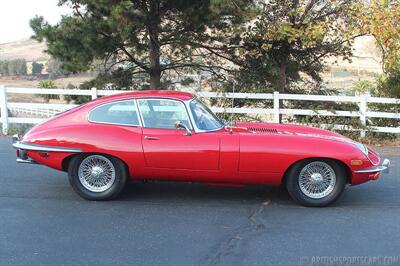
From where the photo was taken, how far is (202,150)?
20.1 feet

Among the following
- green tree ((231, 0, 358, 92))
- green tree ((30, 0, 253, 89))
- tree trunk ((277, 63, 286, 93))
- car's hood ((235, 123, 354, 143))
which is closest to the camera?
car's hood ((235, 123, 354, 143))

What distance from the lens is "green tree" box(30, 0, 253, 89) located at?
12.9m

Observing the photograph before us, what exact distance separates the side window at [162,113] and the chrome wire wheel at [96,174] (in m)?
0.70

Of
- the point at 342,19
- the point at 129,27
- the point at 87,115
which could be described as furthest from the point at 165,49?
the point at 87,115

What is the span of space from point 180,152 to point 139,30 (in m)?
8.30

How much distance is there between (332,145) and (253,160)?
3.07 ft

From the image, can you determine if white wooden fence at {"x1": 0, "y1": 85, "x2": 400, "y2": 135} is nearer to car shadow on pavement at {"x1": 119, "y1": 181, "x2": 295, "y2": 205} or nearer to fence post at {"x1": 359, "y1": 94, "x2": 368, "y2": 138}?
fence post at {"x1": 359, "y1": 94, "x2": 368, "y2": 138}

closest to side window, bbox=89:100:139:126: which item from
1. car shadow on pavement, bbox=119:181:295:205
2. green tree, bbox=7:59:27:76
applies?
car shadow on pavement, bbox=119:181:295:205

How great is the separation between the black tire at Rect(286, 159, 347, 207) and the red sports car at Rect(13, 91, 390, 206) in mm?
12

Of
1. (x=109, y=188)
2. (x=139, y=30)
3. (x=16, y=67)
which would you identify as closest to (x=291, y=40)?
(x=139, y=30)

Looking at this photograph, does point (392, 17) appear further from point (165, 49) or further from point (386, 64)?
point (165, 49)

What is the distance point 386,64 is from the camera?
1318 centimetres

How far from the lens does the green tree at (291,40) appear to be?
1433 centimetres

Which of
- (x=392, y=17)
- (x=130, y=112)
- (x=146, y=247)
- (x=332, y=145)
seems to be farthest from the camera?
(x=392, y=17)
